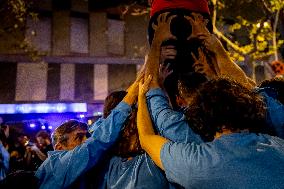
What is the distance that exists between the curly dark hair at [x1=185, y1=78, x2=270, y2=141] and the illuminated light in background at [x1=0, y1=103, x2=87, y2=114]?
16.7m

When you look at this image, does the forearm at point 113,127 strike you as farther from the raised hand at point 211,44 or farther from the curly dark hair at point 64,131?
the raised hand at point 211,44

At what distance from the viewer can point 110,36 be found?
62.5ft

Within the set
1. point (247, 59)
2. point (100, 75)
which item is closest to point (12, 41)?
point (100, 75)

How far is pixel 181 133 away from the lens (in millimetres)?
2160

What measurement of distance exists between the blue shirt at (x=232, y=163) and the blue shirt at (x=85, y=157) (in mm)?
818

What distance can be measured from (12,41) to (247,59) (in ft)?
36.4

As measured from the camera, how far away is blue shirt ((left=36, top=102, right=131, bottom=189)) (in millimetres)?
2564

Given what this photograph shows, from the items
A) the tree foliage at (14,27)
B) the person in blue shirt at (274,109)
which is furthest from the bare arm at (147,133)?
the tree foliage at (14,27)

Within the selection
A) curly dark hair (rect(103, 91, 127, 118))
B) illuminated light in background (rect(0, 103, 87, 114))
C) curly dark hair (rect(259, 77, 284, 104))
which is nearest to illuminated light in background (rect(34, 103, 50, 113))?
illuminated light in background (rect(0, 103, 87, 114))

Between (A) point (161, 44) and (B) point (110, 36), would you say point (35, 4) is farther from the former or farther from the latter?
(A) point (161, 44)

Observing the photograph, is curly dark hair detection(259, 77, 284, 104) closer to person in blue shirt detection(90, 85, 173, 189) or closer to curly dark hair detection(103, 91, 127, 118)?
person in blue shirt detection(90, 85, 173, 189)

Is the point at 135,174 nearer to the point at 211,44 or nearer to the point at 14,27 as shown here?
the point at 211,44

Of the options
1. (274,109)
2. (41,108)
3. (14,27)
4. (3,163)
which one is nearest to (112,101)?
(274,109)

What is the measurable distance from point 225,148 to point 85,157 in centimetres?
116
